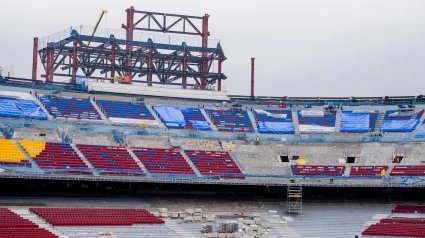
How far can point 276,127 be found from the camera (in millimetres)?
83438

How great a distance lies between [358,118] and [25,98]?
38.0m

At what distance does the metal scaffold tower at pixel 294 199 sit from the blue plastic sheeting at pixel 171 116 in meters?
15.6

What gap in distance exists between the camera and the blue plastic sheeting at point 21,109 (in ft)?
236

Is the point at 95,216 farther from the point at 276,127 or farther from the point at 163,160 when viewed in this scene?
the point at 276,127

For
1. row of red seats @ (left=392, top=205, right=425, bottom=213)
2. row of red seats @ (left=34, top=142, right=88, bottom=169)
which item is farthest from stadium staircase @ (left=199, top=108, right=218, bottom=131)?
row of red seats @ (left=392, top=205, right=425, bottom=213)

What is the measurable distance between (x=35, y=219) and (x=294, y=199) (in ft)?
87.8

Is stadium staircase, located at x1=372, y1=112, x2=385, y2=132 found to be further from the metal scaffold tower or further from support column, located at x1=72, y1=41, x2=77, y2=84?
support column, located at x1=72, y1=41, x2=77, y2=84

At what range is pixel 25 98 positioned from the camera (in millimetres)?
76312

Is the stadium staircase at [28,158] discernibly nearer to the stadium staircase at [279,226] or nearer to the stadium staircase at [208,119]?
the stadium staircase at [279,226]

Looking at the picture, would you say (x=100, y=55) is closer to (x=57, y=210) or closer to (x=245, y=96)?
(x=245, y=96)

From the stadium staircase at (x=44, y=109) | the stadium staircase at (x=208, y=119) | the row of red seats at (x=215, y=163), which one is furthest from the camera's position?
the stadium staircase at (x=208, y=119)

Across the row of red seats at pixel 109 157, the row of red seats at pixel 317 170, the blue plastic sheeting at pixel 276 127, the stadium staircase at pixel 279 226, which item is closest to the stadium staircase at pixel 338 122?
the blue plastic sheeting at pixel 276 127

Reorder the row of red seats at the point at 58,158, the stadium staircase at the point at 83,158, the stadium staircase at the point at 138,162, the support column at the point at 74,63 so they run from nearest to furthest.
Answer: the row of red seats at the point at 58,158
the stadium staircase at the point at 83,158
the stadium staircase at the point at 138,162
the support column at the point at 74,63

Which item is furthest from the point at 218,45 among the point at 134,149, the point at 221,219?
the point at 221,219
